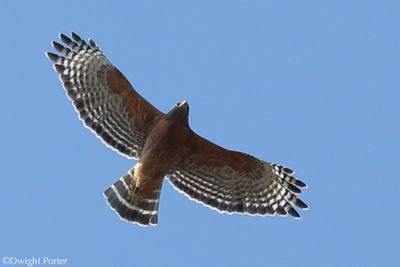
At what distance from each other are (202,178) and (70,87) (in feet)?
9.08

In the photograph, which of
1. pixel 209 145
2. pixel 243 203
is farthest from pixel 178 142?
pixel 243 203

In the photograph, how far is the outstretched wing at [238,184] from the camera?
16.5m

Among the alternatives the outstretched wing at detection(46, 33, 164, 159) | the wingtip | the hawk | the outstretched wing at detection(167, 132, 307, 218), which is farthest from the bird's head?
the wingtip

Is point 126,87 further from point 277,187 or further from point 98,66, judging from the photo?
point 277,187

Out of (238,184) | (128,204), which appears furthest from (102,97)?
(238,184)

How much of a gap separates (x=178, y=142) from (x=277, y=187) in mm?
2134

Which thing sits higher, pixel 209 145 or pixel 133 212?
pixel 209 145

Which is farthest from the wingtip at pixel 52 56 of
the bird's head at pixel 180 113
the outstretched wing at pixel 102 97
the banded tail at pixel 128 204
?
the banded tail at pixel 128 204

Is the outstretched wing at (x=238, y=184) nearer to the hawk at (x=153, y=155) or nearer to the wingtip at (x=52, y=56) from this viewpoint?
the hawk at (x=153, y=155)

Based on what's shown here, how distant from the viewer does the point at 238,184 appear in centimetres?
1677

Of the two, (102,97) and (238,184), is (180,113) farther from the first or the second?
(238,184)

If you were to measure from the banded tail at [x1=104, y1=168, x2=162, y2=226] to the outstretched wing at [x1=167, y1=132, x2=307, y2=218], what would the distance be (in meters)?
0.66

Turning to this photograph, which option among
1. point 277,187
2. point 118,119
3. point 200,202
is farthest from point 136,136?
point 277,187

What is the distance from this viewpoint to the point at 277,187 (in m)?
16.8
